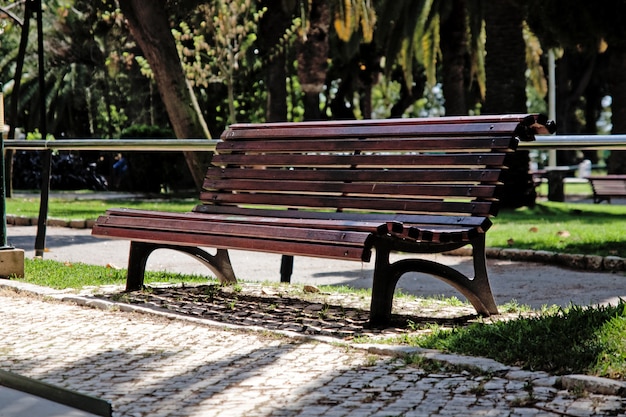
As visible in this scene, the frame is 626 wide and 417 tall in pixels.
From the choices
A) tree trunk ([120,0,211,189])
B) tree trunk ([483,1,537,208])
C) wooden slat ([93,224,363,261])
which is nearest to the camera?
wooden slat ([93,224,363,261])

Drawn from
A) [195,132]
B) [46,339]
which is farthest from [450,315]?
[195,132]

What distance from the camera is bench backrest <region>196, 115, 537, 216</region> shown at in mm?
5758

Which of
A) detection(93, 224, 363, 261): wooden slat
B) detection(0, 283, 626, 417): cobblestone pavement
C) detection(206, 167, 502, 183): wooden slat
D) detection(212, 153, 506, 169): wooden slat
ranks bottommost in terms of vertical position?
detection(0, 283, 626, 417): cobblestone pavement

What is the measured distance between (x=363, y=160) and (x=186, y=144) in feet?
5.89

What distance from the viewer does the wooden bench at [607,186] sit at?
2330cm

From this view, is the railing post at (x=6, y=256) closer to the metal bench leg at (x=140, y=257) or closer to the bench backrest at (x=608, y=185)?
the metal bench leg at (x=140, y=257)

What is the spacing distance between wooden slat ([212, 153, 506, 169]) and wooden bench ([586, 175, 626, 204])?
17154 mm

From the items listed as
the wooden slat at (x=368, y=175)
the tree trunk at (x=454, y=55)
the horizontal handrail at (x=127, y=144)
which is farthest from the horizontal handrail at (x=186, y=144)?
the tree trunk at (x=454, y=55)

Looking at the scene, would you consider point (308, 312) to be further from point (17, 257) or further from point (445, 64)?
point (445, 64)

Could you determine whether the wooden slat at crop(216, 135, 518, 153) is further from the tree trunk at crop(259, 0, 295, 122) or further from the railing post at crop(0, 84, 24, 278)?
the tree trunk at crop(259, 0, 295, 122)

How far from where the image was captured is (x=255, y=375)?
4.47 m

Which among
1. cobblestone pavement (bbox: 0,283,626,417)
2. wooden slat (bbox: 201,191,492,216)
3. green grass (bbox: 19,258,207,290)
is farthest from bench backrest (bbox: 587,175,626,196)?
cobblestone pavement (bbox: 0,283,626,417)

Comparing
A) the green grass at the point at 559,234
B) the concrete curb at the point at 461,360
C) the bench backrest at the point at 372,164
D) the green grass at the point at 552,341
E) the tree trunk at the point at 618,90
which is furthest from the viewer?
the tree trunk at the point at 618,90

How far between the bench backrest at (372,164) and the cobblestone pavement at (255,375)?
1205 millimetres
